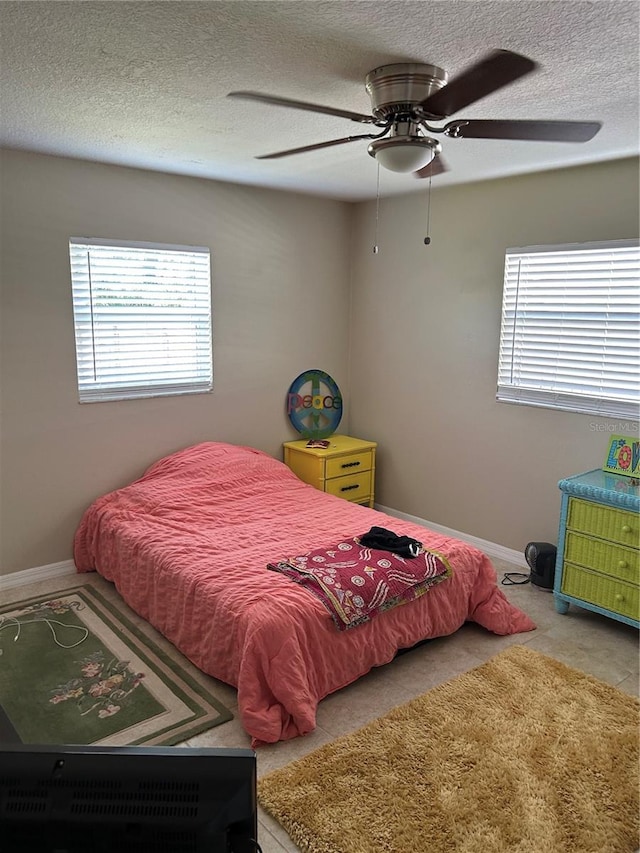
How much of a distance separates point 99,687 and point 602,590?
2.45m

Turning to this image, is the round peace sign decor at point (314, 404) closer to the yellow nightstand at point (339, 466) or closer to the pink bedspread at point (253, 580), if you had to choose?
the yellow nightstand at point (339, 466)

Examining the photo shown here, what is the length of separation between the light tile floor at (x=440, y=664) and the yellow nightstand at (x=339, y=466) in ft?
4.70

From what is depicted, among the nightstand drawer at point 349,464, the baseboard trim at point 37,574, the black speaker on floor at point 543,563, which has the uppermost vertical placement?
the nightstand drawer at point 349,464

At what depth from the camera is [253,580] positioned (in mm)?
2723

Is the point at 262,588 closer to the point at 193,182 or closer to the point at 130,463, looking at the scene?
the point at 130,463

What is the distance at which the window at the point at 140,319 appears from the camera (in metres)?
3.65

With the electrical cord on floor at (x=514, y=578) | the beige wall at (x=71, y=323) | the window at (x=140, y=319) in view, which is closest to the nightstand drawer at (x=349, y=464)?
the beige wall at (x=71, y=323)

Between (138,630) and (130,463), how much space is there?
1.19 meters

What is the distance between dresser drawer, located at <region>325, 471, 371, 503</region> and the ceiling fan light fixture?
2753mm

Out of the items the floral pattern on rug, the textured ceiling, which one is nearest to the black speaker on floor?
the textured ceiling

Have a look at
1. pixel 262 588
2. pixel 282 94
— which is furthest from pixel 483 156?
pixel 262 588

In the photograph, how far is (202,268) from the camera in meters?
4.11

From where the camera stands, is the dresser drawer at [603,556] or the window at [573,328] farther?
the window at [573,328]

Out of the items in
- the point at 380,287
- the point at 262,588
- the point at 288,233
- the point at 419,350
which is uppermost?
the point at 288,233
